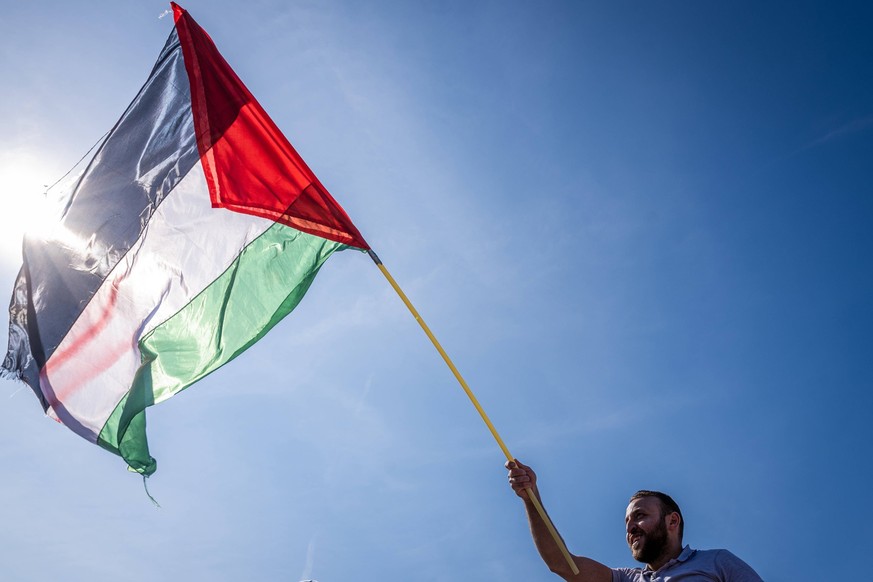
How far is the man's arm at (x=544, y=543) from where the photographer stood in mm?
5047

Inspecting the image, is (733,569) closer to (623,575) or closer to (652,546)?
(652,546)

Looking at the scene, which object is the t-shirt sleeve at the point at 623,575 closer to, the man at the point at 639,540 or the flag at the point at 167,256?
the man at the point at 639,540

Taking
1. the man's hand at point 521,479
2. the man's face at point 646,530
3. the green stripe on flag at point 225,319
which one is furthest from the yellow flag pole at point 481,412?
the green stripe on flag at point 225,319

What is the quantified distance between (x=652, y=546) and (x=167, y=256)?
18.0 feet

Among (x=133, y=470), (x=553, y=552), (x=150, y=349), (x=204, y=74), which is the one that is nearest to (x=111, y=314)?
(x=150, y=349)

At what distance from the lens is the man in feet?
15.9

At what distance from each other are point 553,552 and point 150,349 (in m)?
4.46

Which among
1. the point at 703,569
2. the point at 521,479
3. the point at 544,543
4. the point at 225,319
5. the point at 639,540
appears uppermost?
the point at 225,319

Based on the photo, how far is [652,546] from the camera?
493cm

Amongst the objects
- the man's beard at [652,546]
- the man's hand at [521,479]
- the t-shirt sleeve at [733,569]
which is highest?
the man's hand at [521,479]

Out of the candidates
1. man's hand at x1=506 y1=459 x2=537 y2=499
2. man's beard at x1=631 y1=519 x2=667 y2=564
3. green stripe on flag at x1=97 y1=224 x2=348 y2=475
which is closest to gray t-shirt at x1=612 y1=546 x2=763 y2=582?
man's beard at x1=631 y1=519 x2=667 y2=564

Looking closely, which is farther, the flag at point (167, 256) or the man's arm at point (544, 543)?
the flag at point (167, 256)

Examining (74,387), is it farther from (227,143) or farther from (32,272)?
(227,143)

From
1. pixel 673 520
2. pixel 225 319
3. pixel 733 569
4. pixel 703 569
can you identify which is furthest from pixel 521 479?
pixel 225 319
